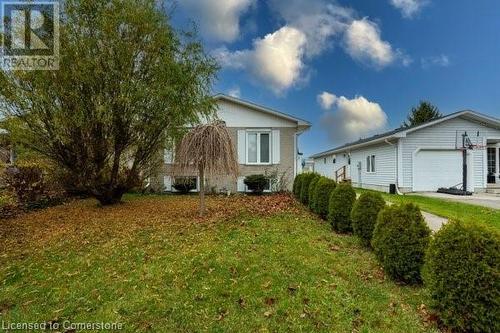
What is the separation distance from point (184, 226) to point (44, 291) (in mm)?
3579

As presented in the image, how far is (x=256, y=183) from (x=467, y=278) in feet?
42.3

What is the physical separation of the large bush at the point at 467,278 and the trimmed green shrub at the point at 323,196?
17.0ft

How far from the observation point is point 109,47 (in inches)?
383

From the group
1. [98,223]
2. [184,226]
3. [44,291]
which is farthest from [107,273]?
[98,223]

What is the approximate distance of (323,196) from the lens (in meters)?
8.99

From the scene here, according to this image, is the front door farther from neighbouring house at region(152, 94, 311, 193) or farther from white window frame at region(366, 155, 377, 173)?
neighbouring house at region(152, 94, 311, 193)

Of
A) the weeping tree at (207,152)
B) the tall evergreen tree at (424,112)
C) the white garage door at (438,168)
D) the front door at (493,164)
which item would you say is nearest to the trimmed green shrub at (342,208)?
the weeping tree at (207,152)

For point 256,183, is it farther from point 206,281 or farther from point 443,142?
point 206,281

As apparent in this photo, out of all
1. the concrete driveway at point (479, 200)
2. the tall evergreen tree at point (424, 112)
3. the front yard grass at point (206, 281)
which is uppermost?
the tall evergreen tree at point (424, 112)

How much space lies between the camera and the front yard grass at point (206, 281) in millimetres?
3689

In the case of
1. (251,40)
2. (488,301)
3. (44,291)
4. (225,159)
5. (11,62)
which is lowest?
(44,291)

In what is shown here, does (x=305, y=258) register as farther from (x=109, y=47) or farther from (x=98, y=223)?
(x=109, y=47)

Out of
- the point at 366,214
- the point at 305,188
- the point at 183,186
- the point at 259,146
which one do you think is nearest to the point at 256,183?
the point at 259,146

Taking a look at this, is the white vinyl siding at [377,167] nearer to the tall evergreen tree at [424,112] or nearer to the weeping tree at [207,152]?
the weeping tree at [207,152]
